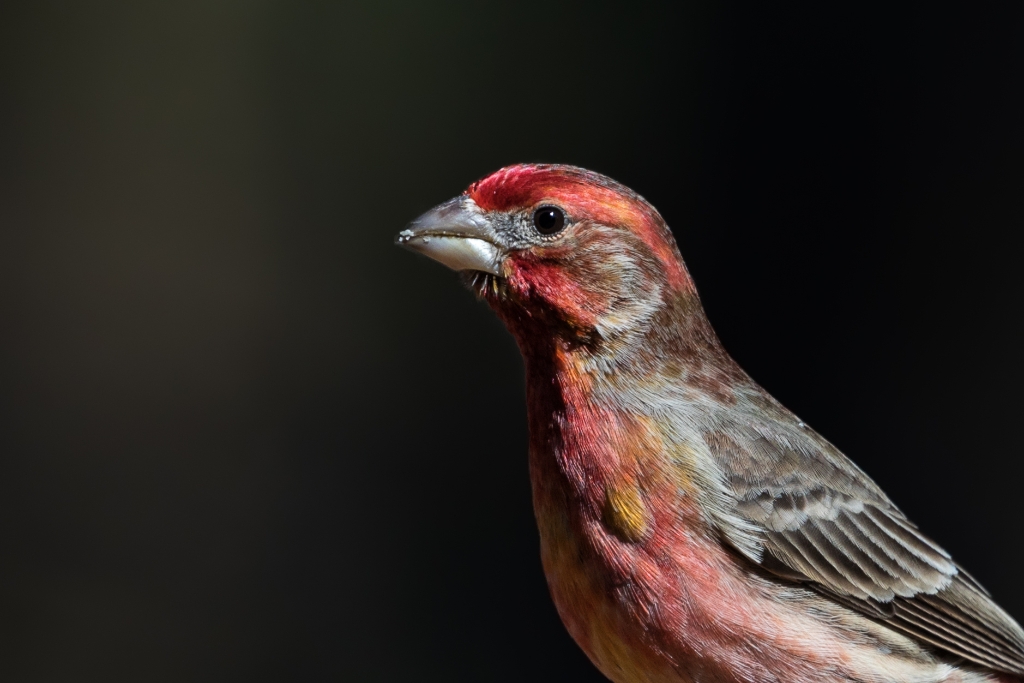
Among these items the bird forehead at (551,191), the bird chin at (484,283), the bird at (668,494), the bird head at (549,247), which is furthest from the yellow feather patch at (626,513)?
the bird forehead at (551,191)

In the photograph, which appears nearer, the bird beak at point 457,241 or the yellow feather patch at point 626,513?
the yellow feather patch at point 626,513

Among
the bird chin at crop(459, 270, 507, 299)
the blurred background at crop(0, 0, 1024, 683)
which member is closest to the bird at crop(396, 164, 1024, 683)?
the bird chin at crop(459, 270, 507, 299)

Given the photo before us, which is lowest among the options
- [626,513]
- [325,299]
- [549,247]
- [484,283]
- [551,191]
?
[325,299]

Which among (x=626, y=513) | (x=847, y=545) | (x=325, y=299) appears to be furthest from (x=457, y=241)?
(x=325, y=299)

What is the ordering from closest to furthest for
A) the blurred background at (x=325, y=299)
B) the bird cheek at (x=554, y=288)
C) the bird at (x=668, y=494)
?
the bird at (x=668, y=494) < the bird cheek at (x=554, y=288) < the blurred background at (x=325, y=299)

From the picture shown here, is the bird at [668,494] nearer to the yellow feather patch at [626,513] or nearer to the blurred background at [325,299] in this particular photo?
the yellow feather patch at [626,513]

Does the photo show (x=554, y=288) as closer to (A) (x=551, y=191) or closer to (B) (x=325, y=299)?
(A) (x=551, y=191)
